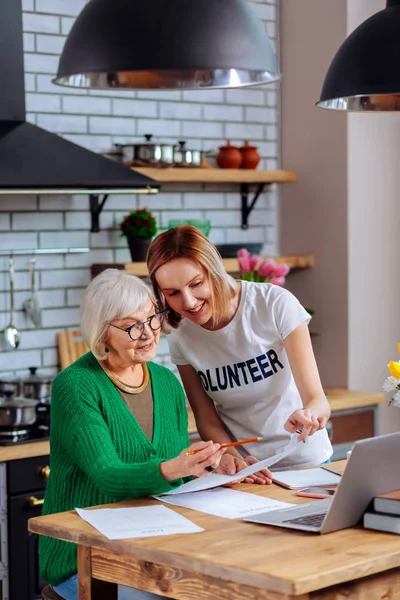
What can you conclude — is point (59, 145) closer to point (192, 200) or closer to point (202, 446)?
point (192, 200)

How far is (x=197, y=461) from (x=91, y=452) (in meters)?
0.29

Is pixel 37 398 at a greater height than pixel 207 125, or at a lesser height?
lesser

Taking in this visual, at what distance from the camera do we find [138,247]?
15.3 feet

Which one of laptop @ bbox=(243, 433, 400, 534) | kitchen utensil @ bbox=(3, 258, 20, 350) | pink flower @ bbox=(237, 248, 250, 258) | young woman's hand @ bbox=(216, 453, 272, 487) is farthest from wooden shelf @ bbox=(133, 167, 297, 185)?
laptop @ bbox=(243, 433, 400, 534)

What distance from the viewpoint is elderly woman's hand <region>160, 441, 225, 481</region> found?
2410mm

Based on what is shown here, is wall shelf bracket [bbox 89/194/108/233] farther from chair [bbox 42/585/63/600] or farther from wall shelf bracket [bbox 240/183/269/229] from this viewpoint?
chair [bbox 42/585/63/600]

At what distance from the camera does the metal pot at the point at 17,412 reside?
12.8 feet

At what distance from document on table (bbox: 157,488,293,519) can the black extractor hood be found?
1.76m

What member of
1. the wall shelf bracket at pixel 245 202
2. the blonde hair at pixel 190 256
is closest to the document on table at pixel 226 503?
the blonde hair at pixel 190 256

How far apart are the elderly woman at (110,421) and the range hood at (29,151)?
129 cm

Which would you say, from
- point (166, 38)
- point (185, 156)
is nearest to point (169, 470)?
point (166, 38)

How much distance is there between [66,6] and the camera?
465cm

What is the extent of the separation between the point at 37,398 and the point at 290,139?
2.07m

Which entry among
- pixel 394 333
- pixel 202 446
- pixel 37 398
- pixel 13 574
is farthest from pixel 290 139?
pixel 202 446
